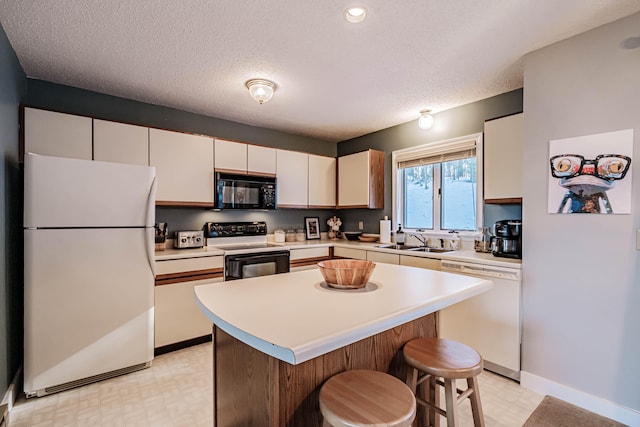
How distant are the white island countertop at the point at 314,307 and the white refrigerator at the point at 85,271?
1227 millimetres

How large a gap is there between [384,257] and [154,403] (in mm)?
2306

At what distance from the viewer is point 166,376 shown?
2.35 m

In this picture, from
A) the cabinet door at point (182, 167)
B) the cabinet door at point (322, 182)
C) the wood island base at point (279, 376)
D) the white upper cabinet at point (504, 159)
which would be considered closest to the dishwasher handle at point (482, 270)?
the white upper cabinet at point (504, 159)

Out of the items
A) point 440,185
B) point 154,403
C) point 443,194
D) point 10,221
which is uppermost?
point 440,185

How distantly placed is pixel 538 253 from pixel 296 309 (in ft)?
6.35

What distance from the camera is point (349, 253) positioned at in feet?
12.1

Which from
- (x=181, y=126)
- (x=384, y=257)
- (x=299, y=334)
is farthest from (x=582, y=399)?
(x=181, y=126)

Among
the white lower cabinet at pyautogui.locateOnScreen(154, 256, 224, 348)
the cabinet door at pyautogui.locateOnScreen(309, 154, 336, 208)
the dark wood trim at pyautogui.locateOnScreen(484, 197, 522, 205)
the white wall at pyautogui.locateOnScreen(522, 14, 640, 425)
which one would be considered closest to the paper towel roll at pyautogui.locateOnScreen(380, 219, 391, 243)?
the cabinet door at pyautogui.locateOnScreen(309, 154, 336, 208)

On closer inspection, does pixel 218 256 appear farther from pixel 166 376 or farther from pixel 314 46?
pixel 314 46

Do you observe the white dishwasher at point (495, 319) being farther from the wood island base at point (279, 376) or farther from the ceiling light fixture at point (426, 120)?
the ceiling light fixture at point (426, 120)

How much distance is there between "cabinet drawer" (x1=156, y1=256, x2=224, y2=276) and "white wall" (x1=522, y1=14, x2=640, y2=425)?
2654mm

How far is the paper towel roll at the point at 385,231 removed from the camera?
3840 millimetres

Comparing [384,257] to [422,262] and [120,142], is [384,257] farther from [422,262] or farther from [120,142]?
[120,142]

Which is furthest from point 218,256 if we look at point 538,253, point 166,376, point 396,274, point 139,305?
point 538,253
